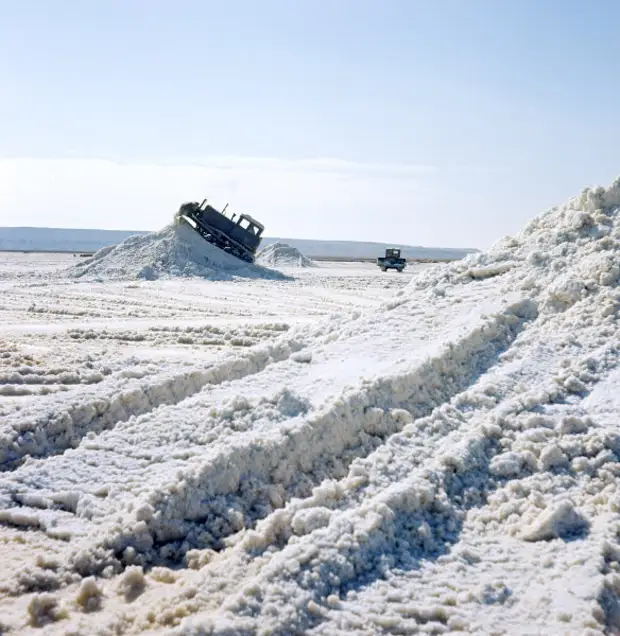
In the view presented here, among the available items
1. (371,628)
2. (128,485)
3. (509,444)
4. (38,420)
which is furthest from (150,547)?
(509,444)

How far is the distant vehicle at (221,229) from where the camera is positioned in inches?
842

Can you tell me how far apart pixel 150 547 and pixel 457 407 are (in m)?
2.05

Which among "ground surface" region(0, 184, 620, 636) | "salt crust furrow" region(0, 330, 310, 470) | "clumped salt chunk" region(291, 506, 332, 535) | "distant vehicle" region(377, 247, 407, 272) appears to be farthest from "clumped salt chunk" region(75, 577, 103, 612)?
"distant vehicle" region(377, 247, 407, 272)

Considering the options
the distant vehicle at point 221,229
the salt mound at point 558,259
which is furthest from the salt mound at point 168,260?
the salt mound at point 558,259

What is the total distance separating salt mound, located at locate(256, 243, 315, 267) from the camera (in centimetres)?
2970

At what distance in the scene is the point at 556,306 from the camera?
5484mm

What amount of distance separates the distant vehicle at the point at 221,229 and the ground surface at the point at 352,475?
49.4 feet

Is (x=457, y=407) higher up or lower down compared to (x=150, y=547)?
higher up

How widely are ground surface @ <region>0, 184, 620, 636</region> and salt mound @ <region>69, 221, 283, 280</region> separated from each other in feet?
41.1

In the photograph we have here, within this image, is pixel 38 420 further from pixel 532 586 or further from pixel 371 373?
pixel 532 586

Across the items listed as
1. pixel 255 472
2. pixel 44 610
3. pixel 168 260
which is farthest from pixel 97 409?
pixel 168 260

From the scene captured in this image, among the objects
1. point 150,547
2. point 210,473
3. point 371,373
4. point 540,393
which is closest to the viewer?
point 150,547

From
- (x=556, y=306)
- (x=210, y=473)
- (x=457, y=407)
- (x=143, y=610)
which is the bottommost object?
(x=143, y=610)

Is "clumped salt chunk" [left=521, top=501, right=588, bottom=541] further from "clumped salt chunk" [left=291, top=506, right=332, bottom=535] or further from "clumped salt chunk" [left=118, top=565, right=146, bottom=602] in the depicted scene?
"clumped salt chunk" [left=118, top=565, right=146, bottom=602]
